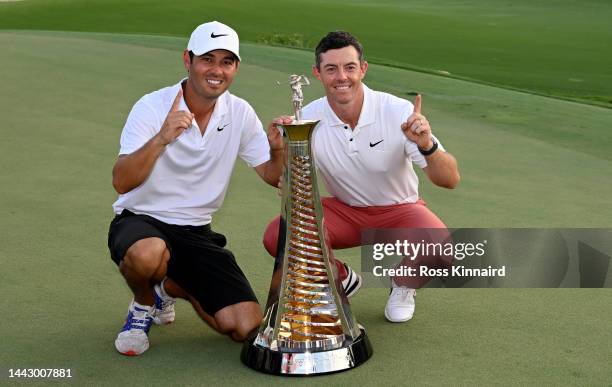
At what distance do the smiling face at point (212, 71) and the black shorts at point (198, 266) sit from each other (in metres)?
0.57

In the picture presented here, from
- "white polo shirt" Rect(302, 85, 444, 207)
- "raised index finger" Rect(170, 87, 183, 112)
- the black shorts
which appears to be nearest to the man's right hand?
"raised index finger" Rect(170, 87, 183, 112)

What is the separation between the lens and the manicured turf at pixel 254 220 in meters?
3.51

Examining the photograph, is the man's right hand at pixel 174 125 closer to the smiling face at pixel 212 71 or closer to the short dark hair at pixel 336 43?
the smiling face at pixel 212 71

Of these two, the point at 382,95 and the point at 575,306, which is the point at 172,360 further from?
the point at 575,306

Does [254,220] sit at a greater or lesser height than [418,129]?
lesser

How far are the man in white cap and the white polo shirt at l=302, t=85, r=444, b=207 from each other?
277mm

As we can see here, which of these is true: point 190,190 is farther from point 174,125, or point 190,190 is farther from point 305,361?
point 305,361

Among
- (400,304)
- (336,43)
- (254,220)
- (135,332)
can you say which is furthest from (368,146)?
(254,220)

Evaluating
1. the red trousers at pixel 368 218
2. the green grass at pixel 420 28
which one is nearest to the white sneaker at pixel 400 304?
the red trousers at pixel 368 218

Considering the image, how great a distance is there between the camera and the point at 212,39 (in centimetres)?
378

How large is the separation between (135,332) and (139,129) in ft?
2.60

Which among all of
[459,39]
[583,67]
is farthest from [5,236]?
[459,39]
